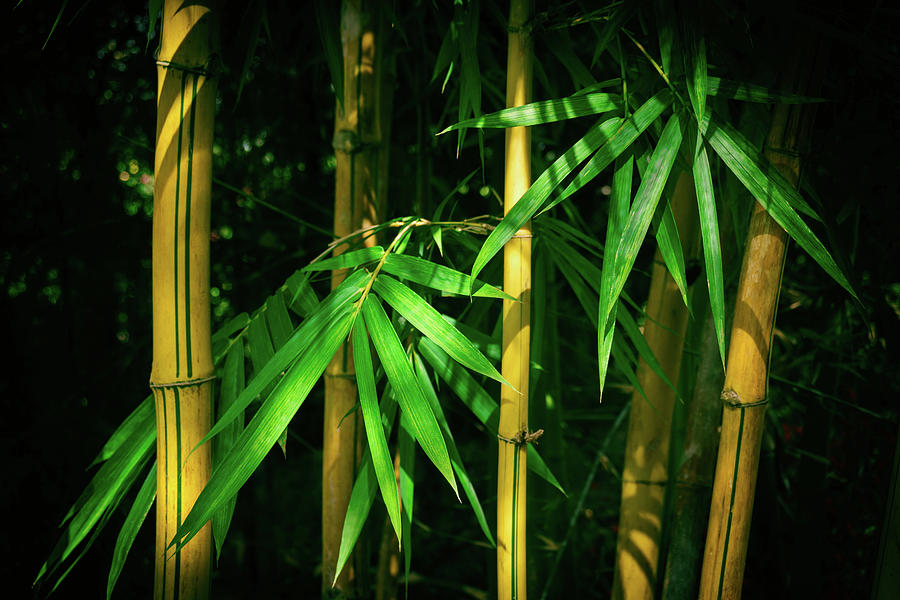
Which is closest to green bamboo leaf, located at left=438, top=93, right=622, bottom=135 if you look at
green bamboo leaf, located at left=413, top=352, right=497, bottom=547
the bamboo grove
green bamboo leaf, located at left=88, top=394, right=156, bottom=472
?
the bamboo grove

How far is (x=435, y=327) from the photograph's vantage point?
0.67 meters

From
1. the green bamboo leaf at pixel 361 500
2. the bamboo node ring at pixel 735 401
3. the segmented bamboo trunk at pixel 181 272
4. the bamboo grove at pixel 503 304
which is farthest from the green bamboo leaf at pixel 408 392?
the bamboo node ring at pixel 735 401

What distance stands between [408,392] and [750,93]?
47cm

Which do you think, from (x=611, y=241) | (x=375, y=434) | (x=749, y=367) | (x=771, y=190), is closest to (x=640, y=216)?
(x=611, y=241)

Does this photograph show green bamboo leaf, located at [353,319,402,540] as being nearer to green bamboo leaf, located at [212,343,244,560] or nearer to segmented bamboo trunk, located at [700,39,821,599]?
green bamboo leaf, located at [212,343,244,560]

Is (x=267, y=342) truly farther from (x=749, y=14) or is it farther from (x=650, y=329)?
(x=749, y=14)

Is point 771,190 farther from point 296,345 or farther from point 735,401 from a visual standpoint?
point 296,345

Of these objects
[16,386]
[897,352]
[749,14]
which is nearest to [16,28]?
[16,386]

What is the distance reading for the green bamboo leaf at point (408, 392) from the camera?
0.64 m

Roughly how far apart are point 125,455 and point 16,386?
81 cm

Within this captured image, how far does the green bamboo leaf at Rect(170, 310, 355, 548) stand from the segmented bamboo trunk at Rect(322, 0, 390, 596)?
9.0 inches

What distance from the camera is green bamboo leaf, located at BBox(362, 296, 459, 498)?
2.11ft

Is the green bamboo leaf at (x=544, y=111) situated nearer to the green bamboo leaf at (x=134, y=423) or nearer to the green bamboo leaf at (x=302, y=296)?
the green bamboo leaf at (x=302, y=296)

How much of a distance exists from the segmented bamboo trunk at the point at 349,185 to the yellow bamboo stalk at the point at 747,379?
1.61 ft
